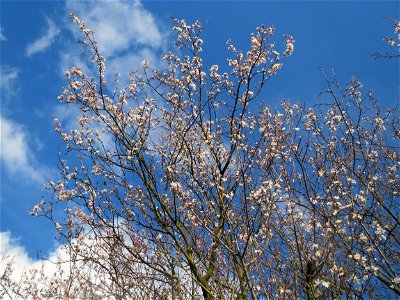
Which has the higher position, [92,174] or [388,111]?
[388,111]

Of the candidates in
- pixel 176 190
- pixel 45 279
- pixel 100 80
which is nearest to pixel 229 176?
pixel 176 190

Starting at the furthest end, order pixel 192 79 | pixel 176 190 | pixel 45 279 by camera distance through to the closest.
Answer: pixel 45 279 < pixel 192 79 < pixel 176 190

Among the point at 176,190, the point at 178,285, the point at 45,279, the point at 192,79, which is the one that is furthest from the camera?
the point at 45,279

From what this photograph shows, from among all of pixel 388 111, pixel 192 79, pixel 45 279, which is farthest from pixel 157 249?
pixel 45 279

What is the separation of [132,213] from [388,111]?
5.41 m

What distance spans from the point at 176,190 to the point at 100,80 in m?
2.82

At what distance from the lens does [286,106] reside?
8438mm

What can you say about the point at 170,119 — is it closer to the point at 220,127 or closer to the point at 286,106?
the point at 220,127

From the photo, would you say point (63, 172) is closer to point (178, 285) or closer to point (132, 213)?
point (132, 213)

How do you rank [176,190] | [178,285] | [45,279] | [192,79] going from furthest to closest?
[45,279]
[192,79]
[176,190]
[178,285]

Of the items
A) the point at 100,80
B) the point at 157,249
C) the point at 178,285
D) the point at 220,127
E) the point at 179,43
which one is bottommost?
the point at 178,285

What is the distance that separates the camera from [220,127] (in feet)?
26.3

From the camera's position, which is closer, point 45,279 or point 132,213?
point 132,213

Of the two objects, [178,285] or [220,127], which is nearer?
[178,285]
